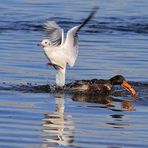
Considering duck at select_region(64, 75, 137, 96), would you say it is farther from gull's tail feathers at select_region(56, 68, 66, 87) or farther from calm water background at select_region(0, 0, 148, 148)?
calm water background at select_region(0, 0, 148, 148)

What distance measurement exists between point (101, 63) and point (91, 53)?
1536mm

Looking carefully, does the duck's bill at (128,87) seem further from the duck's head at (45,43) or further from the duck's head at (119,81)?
the duck's head at (45,43)

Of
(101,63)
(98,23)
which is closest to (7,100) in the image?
(101,63)

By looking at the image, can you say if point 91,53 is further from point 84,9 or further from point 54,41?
point 84,9

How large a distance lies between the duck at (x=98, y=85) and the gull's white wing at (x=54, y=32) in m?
0.89

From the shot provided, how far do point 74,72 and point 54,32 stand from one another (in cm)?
194

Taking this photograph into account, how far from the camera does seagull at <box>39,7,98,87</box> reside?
16.5m

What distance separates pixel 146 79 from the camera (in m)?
17.3

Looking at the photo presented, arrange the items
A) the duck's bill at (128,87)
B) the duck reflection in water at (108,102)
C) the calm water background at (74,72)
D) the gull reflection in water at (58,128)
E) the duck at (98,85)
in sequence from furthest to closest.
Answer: the duck at (98,85)
the duck's bill at (128,87)
the duck reflection in water at (108,102)
the calm water background at (74,72)
the gull reflection in water at (58,128)

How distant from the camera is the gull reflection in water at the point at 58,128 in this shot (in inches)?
453

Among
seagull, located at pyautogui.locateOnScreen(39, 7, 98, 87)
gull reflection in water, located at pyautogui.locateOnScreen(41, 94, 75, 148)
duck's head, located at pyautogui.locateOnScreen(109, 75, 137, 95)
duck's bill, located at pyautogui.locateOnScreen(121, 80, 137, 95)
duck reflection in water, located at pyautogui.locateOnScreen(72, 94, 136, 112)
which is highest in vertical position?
seagull, located at pyautogui.locateOnScreen(39, 7, 98, 87)

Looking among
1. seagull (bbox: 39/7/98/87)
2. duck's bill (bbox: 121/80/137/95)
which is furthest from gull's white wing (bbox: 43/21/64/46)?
duck's bill (bbox: 121/80/137/95)

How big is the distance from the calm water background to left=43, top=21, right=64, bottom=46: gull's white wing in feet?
2.95

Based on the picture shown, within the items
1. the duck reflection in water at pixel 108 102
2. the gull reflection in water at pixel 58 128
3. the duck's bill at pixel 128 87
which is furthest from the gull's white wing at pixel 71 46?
the gull reflection in water at pixel 58 128
